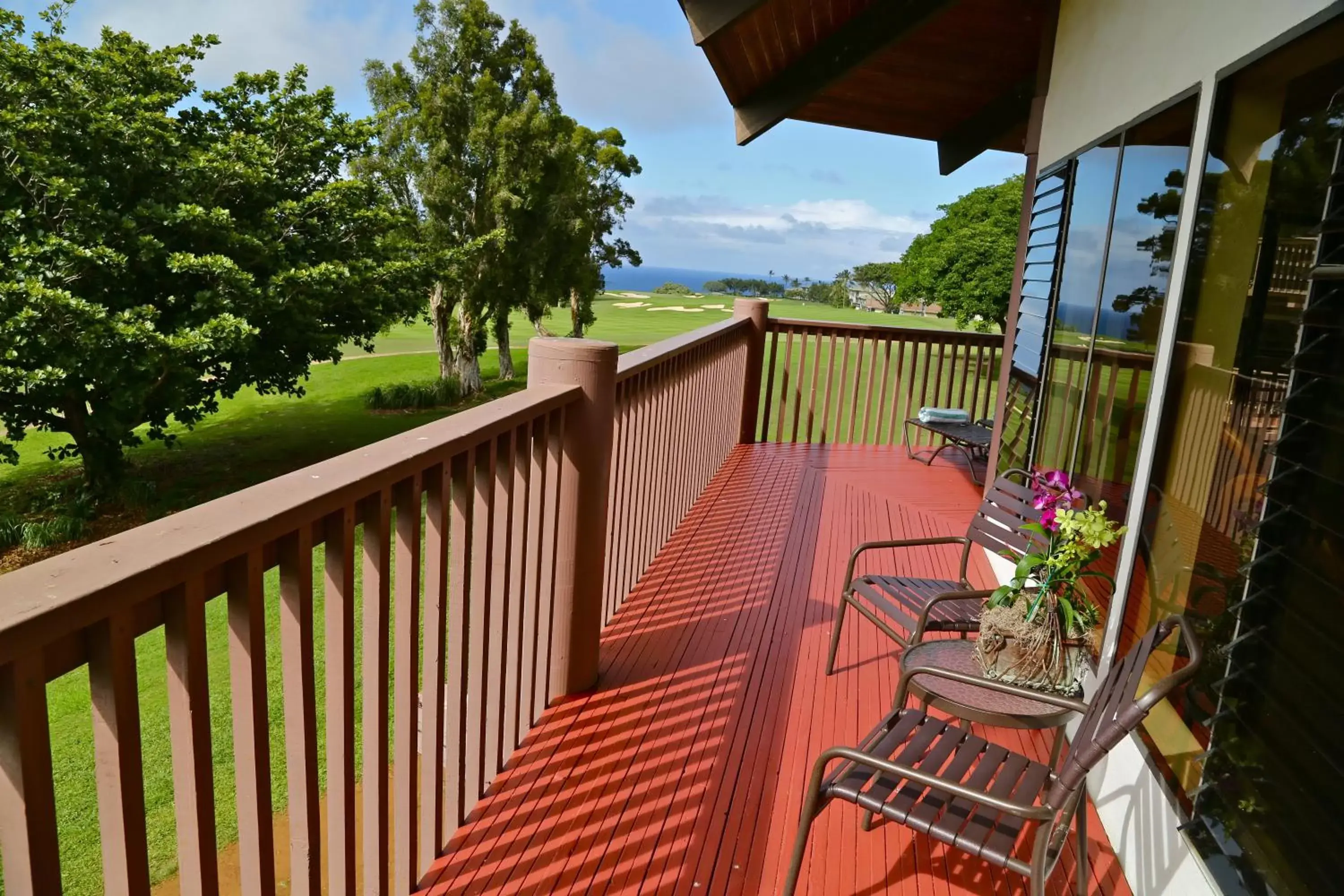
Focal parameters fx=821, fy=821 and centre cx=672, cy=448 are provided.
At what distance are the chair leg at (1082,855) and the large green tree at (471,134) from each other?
19420mm

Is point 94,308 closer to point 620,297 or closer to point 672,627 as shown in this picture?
point 672,627

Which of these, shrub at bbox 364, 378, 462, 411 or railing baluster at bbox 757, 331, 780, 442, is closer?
railing baluster at bbox 757, 331, 780, 442

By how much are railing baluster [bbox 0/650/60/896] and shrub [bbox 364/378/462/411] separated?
23.3 meters

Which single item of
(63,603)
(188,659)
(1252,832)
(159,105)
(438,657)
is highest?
(159,105)

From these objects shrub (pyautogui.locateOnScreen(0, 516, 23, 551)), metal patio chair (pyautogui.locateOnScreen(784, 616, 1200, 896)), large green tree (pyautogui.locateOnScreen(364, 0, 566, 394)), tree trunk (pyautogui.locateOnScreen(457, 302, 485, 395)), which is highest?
large green tree (pyautogui.locateOnScreen(364, 0, 566, 394))

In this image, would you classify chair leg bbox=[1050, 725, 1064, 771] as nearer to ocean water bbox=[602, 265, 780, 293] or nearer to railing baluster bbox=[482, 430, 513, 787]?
railing baluster bbox=[482, 430, 513, 787]

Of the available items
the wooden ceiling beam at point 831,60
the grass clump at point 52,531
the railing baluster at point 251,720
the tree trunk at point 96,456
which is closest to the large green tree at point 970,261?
the wooden ceiling beam at point 831,60

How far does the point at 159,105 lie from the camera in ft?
55.4

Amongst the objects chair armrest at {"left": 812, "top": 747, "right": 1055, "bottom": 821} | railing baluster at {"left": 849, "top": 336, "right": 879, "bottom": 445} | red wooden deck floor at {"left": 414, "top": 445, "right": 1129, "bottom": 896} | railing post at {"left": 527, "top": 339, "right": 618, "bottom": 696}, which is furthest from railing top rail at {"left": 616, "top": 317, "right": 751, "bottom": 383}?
railing baluster at {"left": 849, "top": 336, "right": 879, "bottom": 445}

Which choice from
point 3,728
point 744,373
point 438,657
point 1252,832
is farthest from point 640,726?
point 744,373

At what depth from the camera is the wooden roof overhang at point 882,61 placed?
4.69 meters

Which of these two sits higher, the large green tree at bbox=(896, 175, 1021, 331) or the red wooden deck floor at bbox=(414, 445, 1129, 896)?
the large green tree at bbox=(896, 175, 1021, 331)

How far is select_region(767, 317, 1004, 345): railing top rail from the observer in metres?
6.68

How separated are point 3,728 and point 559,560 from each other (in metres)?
1.78
